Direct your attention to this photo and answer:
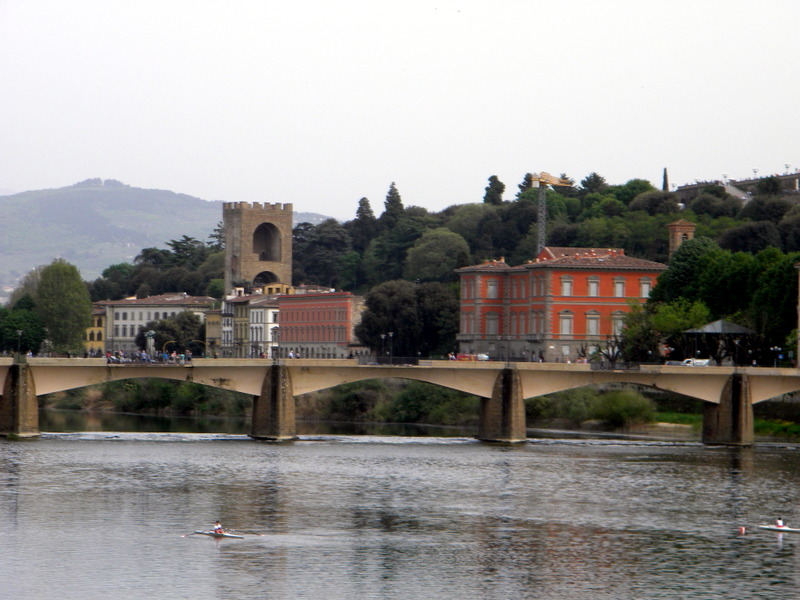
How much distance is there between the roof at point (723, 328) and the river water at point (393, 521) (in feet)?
58.0

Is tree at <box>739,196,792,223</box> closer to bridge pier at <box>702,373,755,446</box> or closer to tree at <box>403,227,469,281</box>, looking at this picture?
tree at <box>403,227,469,281</box>

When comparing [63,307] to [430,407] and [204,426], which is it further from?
[430,407]

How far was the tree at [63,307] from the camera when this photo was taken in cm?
14288

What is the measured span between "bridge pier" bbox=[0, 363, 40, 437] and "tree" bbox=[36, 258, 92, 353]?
63799 millimetres

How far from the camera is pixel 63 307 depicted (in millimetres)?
142875

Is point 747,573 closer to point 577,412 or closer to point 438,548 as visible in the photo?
point 438,548

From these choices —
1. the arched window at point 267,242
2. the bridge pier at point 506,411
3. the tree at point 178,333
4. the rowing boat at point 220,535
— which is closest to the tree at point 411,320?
the tree at point 178,333

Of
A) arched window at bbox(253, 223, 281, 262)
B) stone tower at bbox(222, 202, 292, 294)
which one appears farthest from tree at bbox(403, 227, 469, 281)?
arched window at bbox(253, 223, 281, 262)

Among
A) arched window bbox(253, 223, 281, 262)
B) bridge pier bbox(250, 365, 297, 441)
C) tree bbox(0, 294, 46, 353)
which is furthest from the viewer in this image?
arched window bbox(253, 223, 281, 262)

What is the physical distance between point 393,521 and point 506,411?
96.8ft

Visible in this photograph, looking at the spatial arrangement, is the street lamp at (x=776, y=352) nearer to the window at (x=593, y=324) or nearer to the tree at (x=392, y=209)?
the window at (x=593, y=324)

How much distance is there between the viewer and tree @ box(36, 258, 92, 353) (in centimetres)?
14288

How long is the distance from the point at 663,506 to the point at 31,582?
24014 mm

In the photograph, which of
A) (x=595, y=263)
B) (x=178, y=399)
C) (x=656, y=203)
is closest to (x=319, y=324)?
(x=656, y=203)
